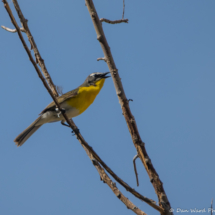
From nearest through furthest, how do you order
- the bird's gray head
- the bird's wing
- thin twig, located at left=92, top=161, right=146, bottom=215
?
thin twig, located at left=92, top=161, right=146, bottom=215, the bird's wing, the bird's gray head

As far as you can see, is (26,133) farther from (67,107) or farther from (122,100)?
(122,100)

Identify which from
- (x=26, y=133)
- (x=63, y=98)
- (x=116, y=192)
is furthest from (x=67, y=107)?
(x=116, y=192)

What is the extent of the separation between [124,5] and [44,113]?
98.8 inches

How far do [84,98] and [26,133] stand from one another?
1.26 m

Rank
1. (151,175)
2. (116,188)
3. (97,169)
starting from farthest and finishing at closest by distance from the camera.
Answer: (97,169) → (116,188) → (151,175)

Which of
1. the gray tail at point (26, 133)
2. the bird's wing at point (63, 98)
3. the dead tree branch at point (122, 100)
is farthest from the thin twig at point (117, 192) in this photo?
the gray tail at point (26, 133)

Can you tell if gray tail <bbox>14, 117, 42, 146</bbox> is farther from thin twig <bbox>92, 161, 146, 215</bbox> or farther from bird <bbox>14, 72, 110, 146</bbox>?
thin twig <bbox>92, 161, 146, 215</bbox>

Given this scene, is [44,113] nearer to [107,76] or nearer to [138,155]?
[107,76]

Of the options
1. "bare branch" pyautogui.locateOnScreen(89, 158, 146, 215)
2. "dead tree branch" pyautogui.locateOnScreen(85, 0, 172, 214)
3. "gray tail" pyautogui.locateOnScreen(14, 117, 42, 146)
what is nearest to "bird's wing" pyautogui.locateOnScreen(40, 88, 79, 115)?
"gray tail" pyautogui.locateOnScreen(14, 117, 42, 146)

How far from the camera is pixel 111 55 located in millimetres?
3068

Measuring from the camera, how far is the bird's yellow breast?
5465 millimetres

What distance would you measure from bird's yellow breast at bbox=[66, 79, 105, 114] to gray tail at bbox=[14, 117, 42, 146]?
2.41 feet

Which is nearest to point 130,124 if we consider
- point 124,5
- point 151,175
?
point 151,175

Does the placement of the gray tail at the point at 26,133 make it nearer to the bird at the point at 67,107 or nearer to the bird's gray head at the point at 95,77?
the bird at the point at 67,107
